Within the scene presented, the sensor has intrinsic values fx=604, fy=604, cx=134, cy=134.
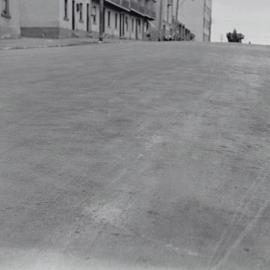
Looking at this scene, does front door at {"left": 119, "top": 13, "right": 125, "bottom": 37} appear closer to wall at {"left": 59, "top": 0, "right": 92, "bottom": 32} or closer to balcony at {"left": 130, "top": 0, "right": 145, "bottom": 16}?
balcony at {"left": 130, "top": 0, "right": 145, "bottom": 16}

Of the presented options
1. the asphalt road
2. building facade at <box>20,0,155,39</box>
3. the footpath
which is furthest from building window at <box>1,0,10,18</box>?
the asphalt road

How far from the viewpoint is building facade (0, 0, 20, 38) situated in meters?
32.8

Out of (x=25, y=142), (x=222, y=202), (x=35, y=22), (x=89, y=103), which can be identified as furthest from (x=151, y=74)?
(x=35, y=22)

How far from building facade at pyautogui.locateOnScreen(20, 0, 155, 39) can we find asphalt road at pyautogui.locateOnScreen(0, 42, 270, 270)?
90.2 ft

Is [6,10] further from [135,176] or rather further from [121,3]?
[135,176]

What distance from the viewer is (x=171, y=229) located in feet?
16.8

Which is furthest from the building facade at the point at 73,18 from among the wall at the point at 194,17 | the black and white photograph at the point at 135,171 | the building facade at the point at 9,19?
the wall at the point at 194,17

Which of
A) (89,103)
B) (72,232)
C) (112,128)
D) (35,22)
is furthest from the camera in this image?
(35,22)

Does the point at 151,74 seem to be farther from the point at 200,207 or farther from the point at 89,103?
the point at 200,207

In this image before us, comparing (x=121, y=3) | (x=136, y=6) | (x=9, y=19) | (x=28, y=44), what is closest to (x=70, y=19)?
(x=9, y=19)

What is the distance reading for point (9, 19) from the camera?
33.6 metres

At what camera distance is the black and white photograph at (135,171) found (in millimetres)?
4762

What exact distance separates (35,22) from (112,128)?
1262 inches

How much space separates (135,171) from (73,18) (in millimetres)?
37093
